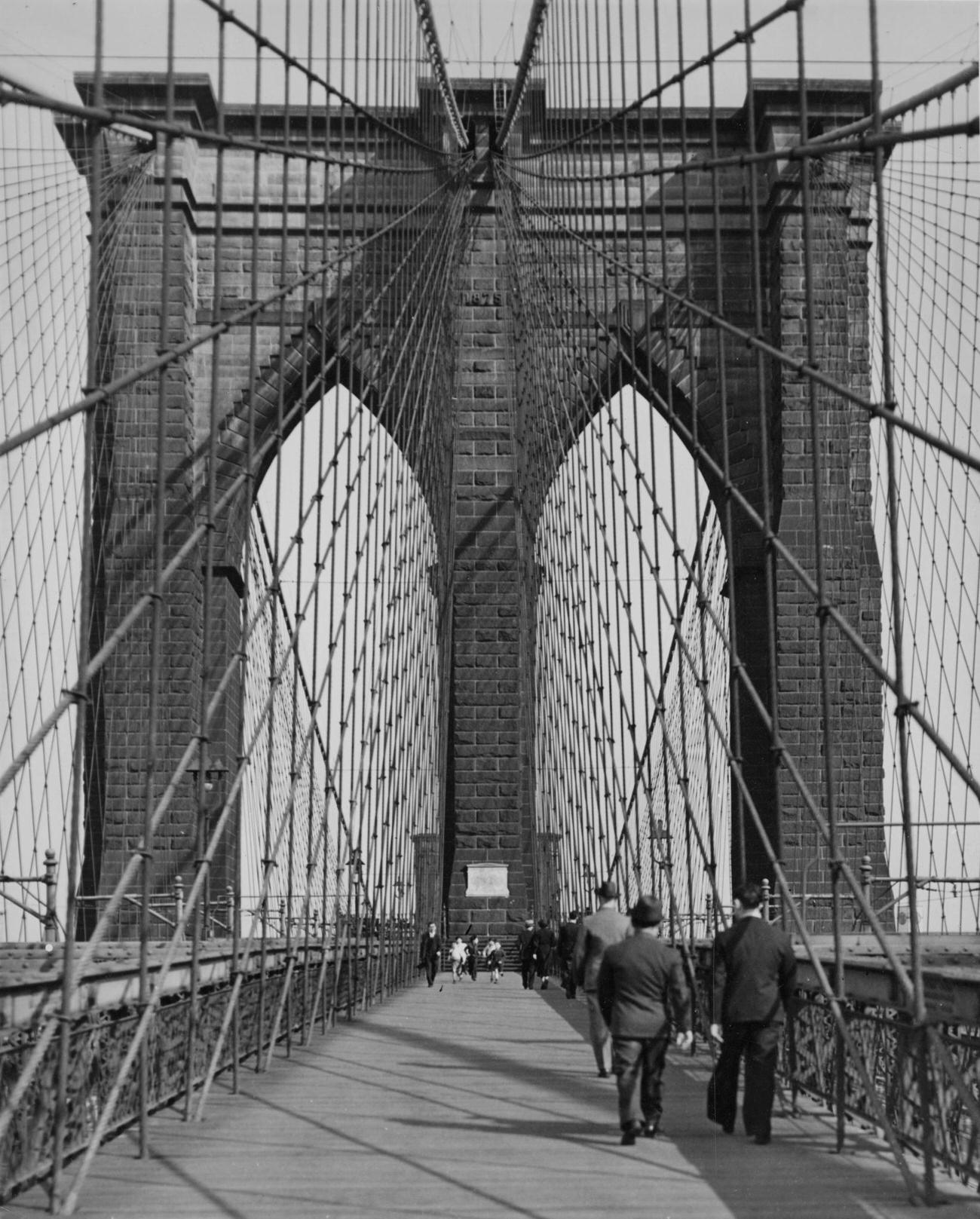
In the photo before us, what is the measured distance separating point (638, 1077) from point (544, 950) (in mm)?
15633

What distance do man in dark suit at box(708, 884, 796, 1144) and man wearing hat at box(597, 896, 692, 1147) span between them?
0.72 ft

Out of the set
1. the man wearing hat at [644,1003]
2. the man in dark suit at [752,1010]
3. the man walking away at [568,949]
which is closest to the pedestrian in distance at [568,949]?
the man walking away at [568,949]

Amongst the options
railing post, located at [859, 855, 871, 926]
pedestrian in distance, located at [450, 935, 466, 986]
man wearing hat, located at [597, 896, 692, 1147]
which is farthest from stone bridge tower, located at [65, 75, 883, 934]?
Answer: man wearing hat, located at [597, 896, 692, 1147]

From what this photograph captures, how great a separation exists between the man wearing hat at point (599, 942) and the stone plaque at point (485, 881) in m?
15.9

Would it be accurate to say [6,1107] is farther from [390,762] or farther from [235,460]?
[235,460]

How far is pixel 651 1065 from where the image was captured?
771 cm

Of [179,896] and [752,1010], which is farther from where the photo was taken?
[179,896]

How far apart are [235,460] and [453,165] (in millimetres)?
4658

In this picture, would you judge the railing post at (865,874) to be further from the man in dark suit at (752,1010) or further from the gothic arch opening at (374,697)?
the man in dark suit at (752,1010)

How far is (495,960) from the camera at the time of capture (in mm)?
24703

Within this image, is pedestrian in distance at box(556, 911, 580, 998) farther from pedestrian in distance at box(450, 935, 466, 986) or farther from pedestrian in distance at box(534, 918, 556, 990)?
pedestrian in distance at box(450, 935, 466, 986)

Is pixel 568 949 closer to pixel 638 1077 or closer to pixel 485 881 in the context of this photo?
pixel 485 881

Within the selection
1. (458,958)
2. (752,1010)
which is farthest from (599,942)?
(458,958)

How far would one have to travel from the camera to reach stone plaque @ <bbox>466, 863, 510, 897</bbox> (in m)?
26.4
